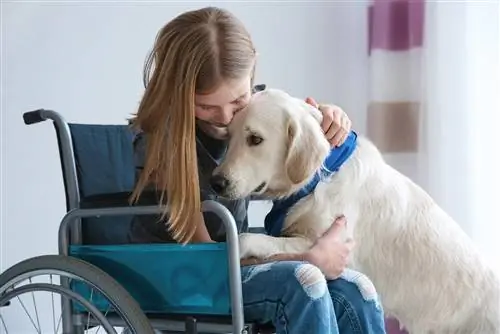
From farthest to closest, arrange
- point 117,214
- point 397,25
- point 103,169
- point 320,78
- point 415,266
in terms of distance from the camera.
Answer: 1. point 320,78
2. point 397,25
3. point 103,169
4. point 415,266
5. point 117,214

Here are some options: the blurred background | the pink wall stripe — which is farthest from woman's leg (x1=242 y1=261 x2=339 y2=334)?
the pink wall stripe

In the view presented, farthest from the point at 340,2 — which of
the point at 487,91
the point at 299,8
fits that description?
the point at 487,91

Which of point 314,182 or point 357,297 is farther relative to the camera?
point 314,182

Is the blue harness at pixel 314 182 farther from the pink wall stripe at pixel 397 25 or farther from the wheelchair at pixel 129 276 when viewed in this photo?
the pink wall stripe at pixel 397 25

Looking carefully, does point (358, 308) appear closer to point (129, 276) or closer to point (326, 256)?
point (326, 256)

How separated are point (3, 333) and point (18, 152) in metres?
0.68

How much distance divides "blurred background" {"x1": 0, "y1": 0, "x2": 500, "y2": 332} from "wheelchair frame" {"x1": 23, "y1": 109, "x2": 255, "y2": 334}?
3.51 ft

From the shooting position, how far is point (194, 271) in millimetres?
1526

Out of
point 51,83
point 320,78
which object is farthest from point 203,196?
point 320,78

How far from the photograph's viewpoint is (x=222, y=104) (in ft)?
5.55

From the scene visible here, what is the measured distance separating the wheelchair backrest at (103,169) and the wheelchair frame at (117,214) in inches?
2.4

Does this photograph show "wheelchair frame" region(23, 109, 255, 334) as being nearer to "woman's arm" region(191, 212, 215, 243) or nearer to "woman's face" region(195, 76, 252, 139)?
"woman's arm" region(191, 212, 215, 243)

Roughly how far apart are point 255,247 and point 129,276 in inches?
10.8

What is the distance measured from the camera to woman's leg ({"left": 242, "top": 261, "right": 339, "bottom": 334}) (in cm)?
142
